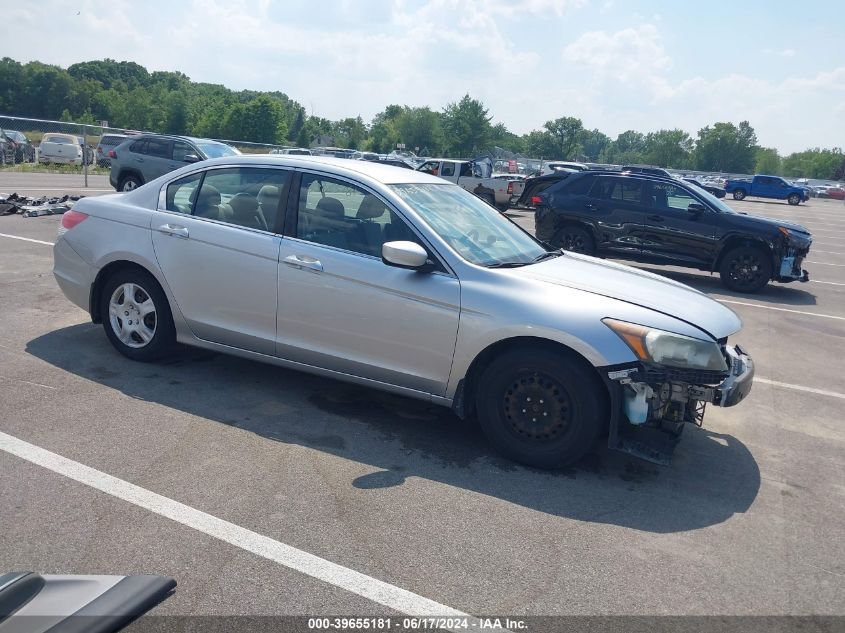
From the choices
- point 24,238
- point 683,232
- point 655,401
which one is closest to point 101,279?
point 655,401

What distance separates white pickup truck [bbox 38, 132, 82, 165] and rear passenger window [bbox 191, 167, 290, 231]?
87.8 ft

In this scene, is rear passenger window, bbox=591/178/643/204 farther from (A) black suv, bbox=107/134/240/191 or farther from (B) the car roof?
(A) black suv, bbox=107/134/240/191

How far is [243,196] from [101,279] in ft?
4.60

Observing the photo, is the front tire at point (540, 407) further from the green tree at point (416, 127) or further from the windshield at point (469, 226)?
the green tree at point (416, 127)

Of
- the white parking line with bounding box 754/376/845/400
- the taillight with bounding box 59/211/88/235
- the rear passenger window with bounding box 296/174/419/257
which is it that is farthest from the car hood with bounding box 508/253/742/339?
the taillight with bounding box 59/211/88/235

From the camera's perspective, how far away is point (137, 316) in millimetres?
5656

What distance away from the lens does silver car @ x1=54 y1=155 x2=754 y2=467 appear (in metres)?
4.24

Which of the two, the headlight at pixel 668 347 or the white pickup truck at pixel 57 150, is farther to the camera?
the white pickup truck at pixel 57 150

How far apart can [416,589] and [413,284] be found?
2.01 metres

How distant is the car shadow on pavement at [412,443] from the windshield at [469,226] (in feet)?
3.91

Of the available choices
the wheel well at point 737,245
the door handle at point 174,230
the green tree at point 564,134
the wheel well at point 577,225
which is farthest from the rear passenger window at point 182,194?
the green tree at point 564,134

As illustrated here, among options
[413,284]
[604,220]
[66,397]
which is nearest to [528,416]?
[413,284]

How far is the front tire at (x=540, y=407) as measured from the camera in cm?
423

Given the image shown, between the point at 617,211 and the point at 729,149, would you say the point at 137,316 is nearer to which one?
the point at 617,211
